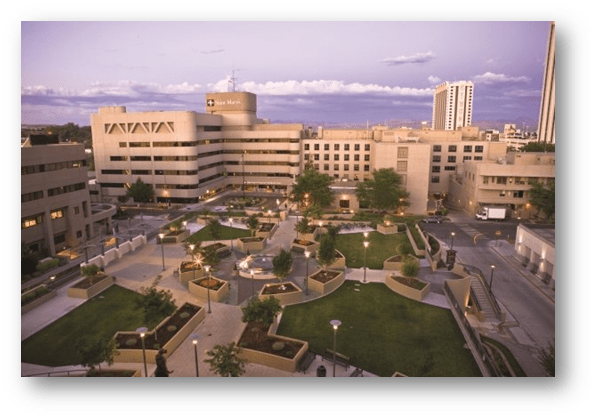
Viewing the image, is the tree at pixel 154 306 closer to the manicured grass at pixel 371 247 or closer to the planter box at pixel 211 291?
the planter box at pixel 211 291

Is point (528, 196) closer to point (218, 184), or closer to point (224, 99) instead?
point (218, 184)

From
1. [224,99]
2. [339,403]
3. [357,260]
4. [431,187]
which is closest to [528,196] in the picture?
[431,187]

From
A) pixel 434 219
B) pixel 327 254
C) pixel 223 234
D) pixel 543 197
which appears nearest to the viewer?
pixel 327 254

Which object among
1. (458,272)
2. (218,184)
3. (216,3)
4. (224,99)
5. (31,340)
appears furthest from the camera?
(224,99)

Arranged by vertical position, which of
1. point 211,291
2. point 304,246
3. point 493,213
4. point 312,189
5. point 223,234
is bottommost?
point 211,291

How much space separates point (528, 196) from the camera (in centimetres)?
5828

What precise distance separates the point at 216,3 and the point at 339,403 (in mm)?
9929

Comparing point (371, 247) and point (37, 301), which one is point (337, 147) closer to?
point (371, 247)

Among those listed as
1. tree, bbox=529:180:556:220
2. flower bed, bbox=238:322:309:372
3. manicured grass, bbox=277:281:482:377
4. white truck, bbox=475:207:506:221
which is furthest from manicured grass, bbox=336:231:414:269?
tree, bbox=529:180:556:220

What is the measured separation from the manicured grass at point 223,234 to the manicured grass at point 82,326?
15.6 metres

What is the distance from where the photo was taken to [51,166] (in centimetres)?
4006

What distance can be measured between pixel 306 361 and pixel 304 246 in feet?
66.7

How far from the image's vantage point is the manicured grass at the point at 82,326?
20891 millimetres

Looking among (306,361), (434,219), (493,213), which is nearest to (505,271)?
(434,219)
